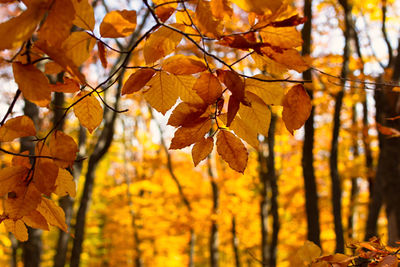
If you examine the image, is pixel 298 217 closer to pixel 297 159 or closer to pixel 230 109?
pixel 297 159

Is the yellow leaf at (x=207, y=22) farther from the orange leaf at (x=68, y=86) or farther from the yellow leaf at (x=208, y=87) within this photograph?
the orange leaf at (x=68, y=86)

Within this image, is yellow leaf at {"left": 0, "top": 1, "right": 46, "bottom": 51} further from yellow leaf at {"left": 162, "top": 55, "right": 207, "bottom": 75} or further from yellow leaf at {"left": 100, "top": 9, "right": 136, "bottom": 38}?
yellow leaf at {"left": 162, "top": 55, "right": 207, "bottom": 75}

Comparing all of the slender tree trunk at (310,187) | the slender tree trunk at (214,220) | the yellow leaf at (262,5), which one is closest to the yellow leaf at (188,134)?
the yellow leaf at (262,5)

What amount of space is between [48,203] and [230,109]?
1.39 feet

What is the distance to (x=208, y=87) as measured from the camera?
0.56m

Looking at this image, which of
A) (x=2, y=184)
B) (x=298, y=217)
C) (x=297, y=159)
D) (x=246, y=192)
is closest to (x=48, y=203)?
(x=2, y=184)

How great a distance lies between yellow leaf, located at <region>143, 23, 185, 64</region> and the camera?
1.89 ft

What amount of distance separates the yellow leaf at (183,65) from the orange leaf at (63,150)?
0.70 feet

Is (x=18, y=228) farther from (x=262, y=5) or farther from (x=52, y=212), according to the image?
(x=262, y=5)

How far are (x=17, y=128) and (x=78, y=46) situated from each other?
0.71 feet

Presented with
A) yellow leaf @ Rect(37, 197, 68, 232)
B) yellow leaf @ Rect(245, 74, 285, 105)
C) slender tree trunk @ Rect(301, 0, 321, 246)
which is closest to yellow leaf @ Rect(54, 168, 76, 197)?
yellow leaf @ Rect(37, 197, 68, 232)

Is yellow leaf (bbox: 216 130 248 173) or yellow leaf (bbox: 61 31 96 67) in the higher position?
yellow leaf (bbox: 61 31 96 67)

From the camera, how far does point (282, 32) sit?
51cm

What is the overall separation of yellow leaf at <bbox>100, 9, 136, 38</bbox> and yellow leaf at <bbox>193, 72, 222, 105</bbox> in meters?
0.13
